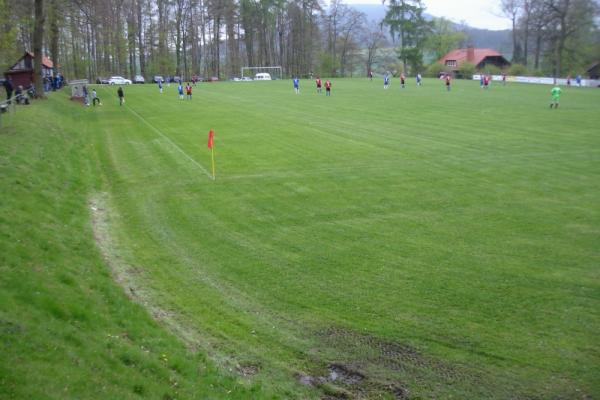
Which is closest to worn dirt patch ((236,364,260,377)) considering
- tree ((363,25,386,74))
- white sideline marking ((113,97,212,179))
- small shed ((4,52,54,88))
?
white sideline marking ((113,97,212,179))

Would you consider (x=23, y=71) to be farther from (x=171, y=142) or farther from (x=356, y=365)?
(x=356, y=365)

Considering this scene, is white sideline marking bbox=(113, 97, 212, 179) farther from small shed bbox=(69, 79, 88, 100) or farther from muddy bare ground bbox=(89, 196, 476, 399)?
muddy bare ground bbox=(89, 196, 476, 399)

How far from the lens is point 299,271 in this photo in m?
11.4

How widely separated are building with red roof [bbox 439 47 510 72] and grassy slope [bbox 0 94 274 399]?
94954 millimetres

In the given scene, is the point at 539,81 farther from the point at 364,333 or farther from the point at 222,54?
the point at 364,333

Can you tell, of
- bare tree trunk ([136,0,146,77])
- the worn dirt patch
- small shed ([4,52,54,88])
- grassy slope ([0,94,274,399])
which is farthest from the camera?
bare tree trunk ([136,0,146,77])

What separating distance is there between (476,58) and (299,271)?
A: 3978 inches

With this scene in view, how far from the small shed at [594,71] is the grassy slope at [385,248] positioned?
6250cm

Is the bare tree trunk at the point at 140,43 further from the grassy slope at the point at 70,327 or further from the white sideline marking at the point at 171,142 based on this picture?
the grassy slope at the point at 70,327

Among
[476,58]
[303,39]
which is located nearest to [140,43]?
[303,39]

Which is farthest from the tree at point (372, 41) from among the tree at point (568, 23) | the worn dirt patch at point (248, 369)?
the worn dirt patch at point (248, 369)

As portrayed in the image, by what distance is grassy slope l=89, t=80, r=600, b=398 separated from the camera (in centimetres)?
857

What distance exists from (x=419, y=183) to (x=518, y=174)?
3.98 m

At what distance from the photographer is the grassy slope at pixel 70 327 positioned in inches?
257
